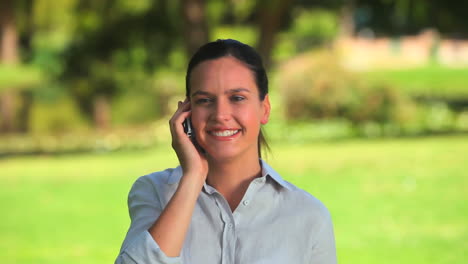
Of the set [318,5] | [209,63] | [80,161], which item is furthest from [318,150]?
[209,63]

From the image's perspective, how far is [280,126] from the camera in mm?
15305

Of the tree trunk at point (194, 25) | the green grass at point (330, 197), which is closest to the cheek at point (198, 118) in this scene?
the green grass at point (330, 197)

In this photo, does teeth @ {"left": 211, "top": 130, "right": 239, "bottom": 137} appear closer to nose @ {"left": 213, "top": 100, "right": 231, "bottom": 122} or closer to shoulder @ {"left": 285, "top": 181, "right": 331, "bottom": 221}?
nose @ {"left": 213, "top": 100, "right": 231, "bottom": 122}

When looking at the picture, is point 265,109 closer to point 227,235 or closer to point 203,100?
point 203,100

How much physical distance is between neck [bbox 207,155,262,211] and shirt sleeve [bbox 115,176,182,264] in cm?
14

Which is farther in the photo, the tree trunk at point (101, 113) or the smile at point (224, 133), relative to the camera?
the tree trunk at point (101, 113)

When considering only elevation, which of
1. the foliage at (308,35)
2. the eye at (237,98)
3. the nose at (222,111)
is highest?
the foliage at (308,35)

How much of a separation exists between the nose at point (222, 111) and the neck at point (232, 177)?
5.0 inches

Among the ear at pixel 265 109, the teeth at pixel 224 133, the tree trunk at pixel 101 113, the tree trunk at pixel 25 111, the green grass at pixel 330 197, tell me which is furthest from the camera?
the tree trunk at pixel 101 113

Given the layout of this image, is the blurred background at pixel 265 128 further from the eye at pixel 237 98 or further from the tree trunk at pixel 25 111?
the eye at pixel 237 98

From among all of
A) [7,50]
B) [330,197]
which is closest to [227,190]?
[330,197]

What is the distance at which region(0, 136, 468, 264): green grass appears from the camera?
6.58 m

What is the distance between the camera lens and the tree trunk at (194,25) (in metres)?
11.8

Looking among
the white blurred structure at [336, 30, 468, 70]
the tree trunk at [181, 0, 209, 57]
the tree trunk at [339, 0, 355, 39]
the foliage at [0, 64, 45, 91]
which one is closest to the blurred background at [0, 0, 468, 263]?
the tree trunk at [181, 0, 209, 57]
